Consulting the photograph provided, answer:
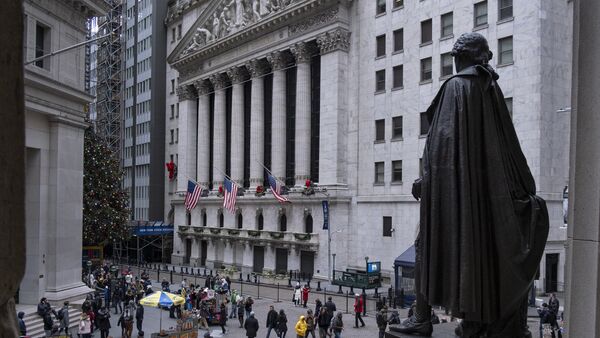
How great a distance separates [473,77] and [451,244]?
1.54 metres

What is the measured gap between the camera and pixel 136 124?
7738 centimetres

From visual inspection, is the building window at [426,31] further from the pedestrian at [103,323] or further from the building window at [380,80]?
the pedestrian at [103,323]

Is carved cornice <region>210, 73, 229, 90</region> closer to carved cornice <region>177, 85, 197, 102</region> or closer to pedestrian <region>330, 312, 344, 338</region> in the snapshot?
carved cornice <region>177, 85, 197, 102</region>

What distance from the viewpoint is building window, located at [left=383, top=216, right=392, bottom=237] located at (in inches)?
1612

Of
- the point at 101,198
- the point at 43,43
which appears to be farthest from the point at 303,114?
the point at 43,43

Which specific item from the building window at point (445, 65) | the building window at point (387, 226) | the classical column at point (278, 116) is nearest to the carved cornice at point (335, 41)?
the classical column at point (278, 116)

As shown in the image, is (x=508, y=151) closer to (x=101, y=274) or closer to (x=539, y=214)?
(x=539, y=214)

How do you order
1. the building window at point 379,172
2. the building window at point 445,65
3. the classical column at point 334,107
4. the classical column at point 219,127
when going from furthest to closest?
the classical column at point 219,127
the classical column at point 334,107
the building window at point 379,172
the building window at point 445,65

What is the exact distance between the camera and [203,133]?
63.2 m

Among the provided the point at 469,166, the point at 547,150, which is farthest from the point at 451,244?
the point at 547,150

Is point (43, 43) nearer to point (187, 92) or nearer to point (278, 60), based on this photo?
point (278, 60)

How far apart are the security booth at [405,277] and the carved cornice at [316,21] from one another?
22.1 metres

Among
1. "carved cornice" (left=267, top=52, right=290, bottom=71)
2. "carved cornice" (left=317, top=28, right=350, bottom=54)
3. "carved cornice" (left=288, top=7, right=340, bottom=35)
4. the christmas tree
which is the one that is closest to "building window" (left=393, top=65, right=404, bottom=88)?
"carved cornice" (left=317, top=28, right=350, bottom=54)

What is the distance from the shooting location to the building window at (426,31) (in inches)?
1539
